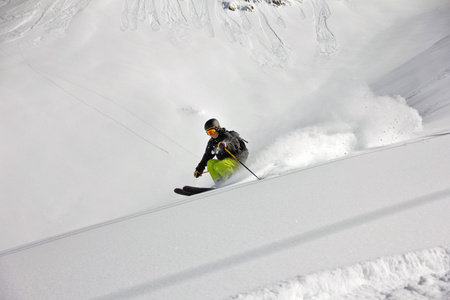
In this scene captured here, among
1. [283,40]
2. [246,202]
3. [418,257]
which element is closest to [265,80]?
[283,40]

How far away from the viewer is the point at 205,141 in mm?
12281

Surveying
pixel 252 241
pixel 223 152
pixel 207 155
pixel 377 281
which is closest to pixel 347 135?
pixel 223 152

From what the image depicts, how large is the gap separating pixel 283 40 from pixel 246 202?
2035 centimetres

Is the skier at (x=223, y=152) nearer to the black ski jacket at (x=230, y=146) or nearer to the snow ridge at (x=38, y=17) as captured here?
the black ski jacket at (x=230, y=146)

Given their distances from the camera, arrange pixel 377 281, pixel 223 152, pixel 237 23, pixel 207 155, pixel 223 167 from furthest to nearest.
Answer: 1. pixel 237 23
2. pixel 207 155
3. pixel 223 152
4. pixel 223 167
5. pixel 377 281

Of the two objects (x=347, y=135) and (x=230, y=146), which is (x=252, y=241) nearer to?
(x=230, y=146)

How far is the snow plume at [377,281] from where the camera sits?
1.37 m

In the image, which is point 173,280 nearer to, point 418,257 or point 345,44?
point 418,257

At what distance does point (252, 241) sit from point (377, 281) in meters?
0.71

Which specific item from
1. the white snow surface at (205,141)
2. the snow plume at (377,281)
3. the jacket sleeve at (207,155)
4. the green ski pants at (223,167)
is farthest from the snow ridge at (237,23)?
the snow plume at (377,281)

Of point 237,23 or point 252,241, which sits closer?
point 252,241

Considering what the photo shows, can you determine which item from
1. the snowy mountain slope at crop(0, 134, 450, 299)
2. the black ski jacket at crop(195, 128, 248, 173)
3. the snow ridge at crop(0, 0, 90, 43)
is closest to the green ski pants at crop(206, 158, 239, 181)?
the black ski jacket at crop(195, 128, 248, 173)

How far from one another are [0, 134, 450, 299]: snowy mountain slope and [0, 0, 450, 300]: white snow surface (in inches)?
0.5

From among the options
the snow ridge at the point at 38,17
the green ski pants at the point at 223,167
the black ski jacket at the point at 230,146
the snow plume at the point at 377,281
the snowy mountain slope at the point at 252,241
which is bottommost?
the snow plume at the point at 377,281
